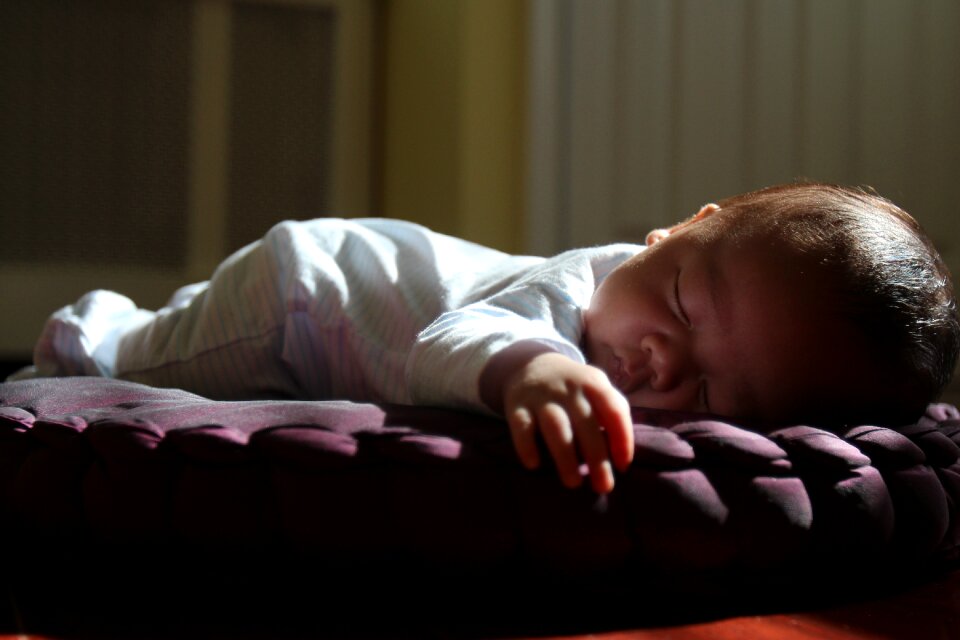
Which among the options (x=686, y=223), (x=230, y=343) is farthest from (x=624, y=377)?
(x=230, y=343)

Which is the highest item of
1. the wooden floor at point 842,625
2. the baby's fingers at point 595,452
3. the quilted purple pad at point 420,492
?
the baby's fingers at point 595,452

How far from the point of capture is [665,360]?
29.4 inches

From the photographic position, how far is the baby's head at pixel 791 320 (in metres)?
0.70

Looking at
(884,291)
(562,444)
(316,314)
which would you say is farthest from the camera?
(316,314)

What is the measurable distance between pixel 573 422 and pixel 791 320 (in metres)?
0.27

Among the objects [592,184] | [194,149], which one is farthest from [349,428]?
[194,149]

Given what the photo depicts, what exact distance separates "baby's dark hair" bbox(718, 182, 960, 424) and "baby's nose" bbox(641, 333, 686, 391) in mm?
114

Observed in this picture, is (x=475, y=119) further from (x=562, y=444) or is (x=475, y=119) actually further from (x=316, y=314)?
(x=562, y=444)

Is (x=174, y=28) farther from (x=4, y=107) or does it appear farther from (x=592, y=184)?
(x=592, y=184)

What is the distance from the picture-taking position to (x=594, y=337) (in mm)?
A: 817

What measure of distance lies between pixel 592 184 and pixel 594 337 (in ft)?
4.05

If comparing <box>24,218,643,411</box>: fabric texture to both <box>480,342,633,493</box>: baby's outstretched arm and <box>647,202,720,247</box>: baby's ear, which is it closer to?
<box>647,202,720,247</box>: baby's ear

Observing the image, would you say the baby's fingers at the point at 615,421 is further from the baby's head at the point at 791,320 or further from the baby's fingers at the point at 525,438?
the baby's head at the point at 791,320

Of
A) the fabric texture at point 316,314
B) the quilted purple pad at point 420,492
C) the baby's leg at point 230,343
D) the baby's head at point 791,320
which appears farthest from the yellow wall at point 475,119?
the quilted purple pad at point 420,492
